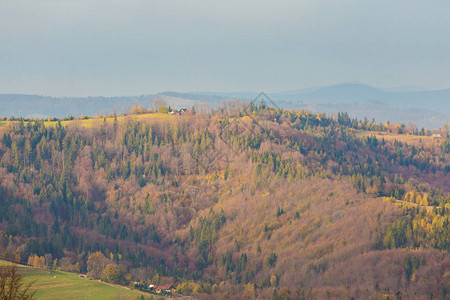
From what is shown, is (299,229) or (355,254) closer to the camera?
(355,254)

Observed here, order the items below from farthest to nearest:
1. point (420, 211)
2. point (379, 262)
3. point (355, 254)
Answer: point (420, 211), point (355, 254), point (379, 262)

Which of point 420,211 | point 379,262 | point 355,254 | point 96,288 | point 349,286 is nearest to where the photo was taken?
point 96,288

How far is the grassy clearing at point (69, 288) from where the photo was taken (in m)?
119

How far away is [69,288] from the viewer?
4879 inches

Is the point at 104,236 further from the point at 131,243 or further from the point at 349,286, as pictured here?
the point at 349,286

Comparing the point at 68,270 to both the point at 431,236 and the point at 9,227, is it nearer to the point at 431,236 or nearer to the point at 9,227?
the point at 9,227

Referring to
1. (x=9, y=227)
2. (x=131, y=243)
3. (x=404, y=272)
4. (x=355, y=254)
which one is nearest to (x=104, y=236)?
(x=131, y=243)

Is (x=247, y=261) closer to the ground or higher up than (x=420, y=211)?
closer to the ground

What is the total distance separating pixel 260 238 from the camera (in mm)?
199875

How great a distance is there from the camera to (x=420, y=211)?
193 m

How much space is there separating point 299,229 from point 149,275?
202ft

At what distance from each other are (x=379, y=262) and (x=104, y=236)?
9108 centimetres

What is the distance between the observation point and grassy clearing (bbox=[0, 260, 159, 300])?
4692 inches

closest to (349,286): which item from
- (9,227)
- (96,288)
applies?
(96,288)
